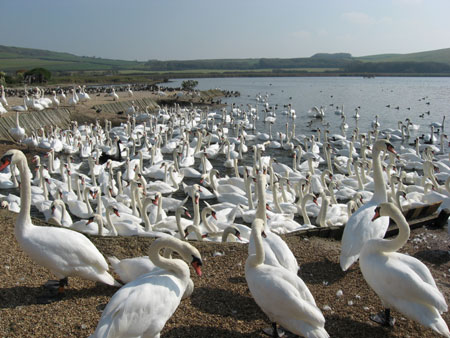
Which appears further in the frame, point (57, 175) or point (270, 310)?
point (57, 175)

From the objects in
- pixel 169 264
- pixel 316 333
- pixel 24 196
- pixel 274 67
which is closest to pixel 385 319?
pixel 316 333

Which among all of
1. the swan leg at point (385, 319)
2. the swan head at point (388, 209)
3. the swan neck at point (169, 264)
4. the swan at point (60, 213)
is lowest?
the swan at point (60, 213)

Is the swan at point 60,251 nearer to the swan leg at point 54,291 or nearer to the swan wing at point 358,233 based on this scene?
the swan leg at point 54,291

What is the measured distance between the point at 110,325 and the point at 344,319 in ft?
8.85

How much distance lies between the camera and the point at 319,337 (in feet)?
13.7

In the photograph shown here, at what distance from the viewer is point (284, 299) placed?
4.35 meters

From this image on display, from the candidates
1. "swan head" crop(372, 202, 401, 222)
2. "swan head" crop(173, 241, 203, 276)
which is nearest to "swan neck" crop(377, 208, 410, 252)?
"swan head" crop(372, 202, 401, 222)

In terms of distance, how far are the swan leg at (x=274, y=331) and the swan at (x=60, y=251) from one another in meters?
1.91

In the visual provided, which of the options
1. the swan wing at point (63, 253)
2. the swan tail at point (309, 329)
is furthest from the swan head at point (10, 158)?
the swan tail at point (309, 329)

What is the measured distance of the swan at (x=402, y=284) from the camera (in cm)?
448

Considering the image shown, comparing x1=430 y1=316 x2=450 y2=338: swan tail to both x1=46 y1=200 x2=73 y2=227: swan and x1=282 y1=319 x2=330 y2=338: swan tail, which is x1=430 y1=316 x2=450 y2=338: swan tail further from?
x1=46 y1=200 x2=73 y2=227: swan

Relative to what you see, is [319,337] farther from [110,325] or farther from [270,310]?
[110,325]

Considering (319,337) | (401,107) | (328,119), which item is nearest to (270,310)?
(319,337)

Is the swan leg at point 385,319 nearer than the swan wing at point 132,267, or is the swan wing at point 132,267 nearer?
the swan leg at point 385,319
